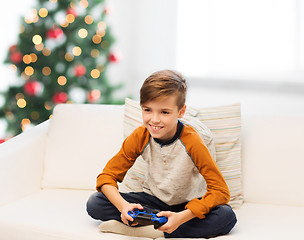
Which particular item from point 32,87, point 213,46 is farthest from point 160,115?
point 213,46

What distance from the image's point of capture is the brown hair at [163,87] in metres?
1.61

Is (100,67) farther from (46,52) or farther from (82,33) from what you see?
(46,52)

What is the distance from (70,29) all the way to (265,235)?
236cm

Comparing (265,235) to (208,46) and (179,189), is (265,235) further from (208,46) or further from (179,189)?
(208,46)

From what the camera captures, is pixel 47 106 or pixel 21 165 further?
pixel 47 106

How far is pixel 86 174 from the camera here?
2238mm

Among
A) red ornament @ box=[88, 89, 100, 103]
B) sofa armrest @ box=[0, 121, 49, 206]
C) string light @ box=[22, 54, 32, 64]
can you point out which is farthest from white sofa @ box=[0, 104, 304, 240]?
red ornament @ box=[88, 89, 100, 103]

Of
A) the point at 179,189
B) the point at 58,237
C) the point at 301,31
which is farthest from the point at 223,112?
the point at 301,31

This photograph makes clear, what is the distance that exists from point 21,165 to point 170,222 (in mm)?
932

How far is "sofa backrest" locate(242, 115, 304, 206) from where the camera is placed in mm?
2047

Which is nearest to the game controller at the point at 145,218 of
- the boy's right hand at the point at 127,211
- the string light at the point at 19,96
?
the boy's right hand at the point at 127,211

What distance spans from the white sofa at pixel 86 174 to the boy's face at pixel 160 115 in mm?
411

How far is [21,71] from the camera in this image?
11.2ft

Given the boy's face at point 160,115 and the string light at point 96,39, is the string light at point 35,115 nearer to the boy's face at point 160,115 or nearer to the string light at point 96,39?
the string light at point 96,39
